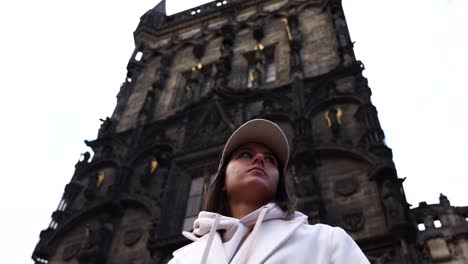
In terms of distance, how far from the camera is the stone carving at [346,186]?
27.7ft

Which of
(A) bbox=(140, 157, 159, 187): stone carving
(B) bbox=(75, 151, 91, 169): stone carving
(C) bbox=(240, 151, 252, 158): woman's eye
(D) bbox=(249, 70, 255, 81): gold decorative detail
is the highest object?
(D) bbox=(249, 70, 255, 81): gold decorative detail

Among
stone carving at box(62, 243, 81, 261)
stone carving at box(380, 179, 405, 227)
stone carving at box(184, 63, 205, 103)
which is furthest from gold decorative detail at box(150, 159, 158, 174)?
stone carving at box(380, 179, 405, 227)

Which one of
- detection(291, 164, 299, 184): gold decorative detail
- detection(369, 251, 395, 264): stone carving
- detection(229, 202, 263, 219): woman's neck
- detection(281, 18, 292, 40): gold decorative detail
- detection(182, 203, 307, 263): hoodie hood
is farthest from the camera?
detection(281, 18, 292, 40): gold decorative detail

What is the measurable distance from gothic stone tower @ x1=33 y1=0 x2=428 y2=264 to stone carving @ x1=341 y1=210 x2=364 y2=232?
2cm

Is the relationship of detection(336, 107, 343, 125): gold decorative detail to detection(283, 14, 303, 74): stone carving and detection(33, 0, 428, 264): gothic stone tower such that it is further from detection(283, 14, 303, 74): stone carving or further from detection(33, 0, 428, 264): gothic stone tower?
detection(283, 14, 303, 74): stone carving

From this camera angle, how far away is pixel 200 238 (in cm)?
240

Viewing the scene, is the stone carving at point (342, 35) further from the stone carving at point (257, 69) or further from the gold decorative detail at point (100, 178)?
the gold decorative detail at point (100, 178)

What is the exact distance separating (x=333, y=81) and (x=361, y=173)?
398 centimetres

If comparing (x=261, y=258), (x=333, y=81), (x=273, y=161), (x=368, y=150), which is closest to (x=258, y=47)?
(x=333, y=81)

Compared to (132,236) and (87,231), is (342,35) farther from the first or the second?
(87,231)

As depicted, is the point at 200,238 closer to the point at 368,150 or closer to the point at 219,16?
the point at 368,150

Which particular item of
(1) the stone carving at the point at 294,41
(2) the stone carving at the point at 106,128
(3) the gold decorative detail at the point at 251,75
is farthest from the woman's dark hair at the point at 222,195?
(2) the stone carving at the point at 106,128

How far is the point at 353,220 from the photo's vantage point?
310 inches

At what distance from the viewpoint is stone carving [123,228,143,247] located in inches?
401
